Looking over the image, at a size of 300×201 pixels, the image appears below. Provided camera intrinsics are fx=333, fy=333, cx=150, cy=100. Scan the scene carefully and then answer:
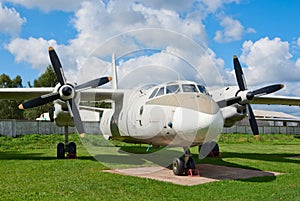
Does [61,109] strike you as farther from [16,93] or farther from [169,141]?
[169,141]

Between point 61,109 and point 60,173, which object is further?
point 61,109

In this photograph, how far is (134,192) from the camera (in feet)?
26.2

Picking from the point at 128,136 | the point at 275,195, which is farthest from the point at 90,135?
the point at 275,195

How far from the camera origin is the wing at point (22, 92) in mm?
15305

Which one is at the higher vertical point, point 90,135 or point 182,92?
point 182,92

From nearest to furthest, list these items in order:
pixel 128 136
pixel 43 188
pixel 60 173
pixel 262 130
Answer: pixel 43 188
pixel 60 173
pixel 128 136
pixel 262 130

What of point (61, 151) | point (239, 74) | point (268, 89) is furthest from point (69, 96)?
point (268, 89)

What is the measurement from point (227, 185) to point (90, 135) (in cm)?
2186

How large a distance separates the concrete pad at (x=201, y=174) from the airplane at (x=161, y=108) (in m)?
0.54

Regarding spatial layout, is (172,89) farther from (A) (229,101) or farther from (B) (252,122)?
(B) (252,122)

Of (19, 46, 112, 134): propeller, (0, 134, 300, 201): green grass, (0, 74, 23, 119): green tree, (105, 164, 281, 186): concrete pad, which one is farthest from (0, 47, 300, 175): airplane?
(0, 74, 23, 119): green tree

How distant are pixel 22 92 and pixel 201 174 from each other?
367 inches

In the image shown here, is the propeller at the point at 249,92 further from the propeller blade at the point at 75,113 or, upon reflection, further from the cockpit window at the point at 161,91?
the propeller blade at the point at 75,113

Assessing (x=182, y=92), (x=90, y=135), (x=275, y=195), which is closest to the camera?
(x=275, y=195)
